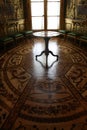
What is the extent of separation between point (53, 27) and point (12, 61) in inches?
175

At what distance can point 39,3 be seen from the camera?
8008 millimetres

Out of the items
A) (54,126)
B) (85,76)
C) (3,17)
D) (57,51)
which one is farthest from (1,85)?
(3,17)

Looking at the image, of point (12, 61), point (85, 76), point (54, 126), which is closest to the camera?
point (54, 126)

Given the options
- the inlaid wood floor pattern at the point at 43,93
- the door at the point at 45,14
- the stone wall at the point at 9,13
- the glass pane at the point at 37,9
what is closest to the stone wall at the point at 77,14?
the door at the point at 45,14

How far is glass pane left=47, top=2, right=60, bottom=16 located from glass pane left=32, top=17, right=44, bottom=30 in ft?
1.86

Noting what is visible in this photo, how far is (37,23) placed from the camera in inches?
331

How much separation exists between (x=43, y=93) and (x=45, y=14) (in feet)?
20.3

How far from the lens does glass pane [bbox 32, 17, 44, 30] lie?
830 cm

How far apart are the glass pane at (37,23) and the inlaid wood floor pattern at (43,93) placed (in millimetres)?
3592

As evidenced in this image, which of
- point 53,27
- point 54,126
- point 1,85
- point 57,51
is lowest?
point 54,126

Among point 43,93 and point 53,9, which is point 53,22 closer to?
point 53,9

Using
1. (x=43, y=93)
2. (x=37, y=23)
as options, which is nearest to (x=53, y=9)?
(x=37, y=23)

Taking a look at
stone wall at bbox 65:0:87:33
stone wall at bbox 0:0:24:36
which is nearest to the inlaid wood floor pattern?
stone wall at bbox 0:0:24:36

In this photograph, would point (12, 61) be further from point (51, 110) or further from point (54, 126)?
point (54, 126)
